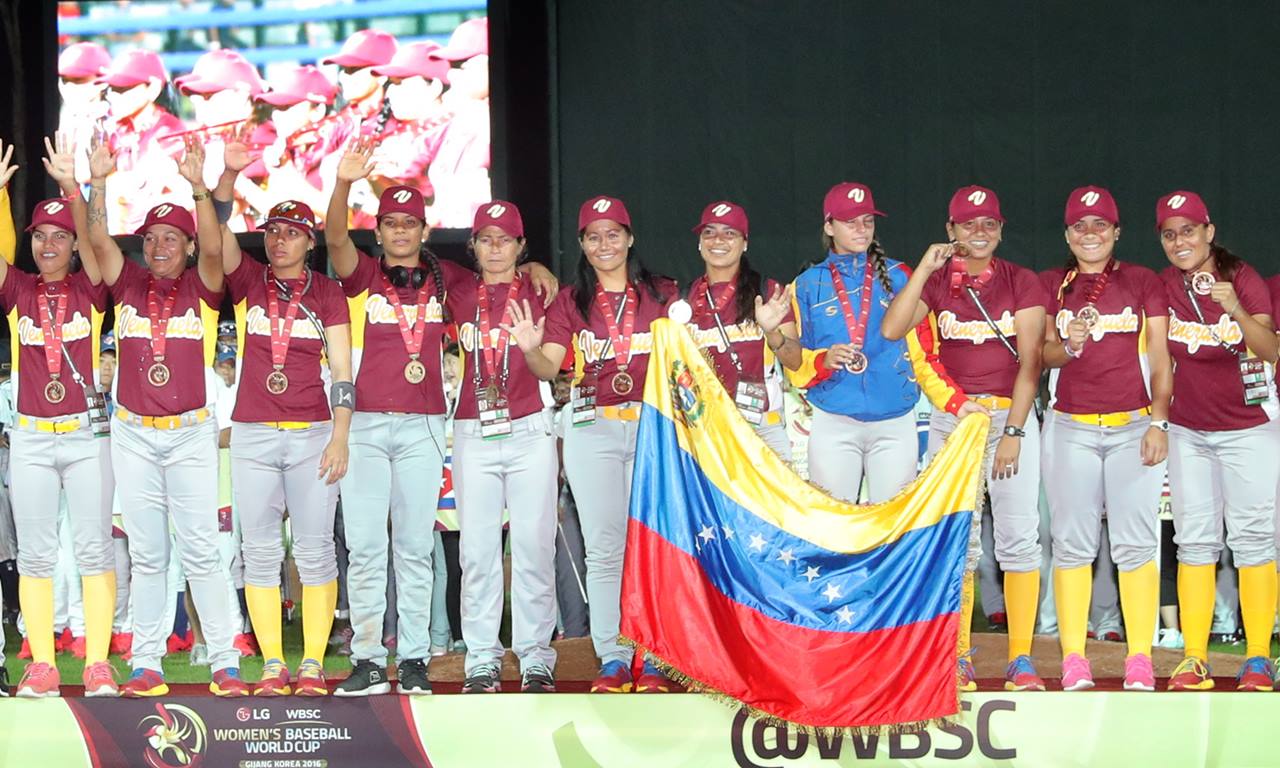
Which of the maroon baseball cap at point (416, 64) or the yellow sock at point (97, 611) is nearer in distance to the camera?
the yellow sock at point (97, 611)

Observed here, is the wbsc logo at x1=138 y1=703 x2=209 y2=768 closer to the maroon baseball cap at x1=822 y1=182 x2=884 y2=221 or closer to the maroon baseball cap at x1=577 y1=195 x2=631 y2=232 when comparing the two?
the maroon baseball cap at x1=577 y1=195 x2=631 y2=232

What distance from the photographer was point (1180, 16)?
275 inches

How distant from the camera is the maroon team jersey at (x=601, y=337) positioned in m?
5.07

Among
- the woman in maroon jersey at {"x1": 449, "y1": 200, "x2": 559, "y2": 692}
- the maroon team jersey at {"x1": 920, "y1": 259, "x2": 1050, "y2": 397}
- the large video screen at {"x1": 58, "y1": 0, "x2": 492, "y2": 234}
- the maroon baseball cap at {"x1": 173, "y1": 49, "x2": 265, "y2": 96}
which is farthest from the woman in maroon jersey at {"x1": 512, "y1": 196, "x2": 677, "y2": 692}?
the maroon baseball cap at {"x1": 173, "y1": 49, "x2": 265, "y2": 96}

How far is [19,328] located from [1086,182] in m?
4.76

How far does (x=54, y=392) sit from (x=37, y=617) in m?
0.77

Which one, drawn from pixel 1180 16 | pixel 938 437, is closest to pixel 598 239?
pixel 938 437

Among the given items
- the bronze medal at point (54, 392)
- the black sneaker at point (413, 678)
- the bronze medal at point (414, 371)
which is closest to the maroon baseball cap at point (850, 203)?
the bronze medal at point (414, 371)

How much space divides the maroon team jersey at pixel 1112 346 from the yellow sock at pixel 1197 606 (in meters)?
0.61

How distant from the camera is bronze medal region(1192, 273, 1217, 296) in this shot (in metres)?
5.03

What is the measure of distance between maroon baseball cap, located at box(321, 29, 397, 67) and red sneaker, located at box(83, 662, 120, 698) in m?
3.43

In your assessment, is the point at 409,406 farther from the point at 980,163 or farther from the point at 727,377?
the point at 980,163

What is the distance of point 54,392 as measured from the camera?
4996 mm

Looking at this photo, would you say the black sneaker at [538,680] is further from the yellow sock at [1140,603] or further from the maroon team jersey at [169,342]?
the yellow sock at [1140,603]
